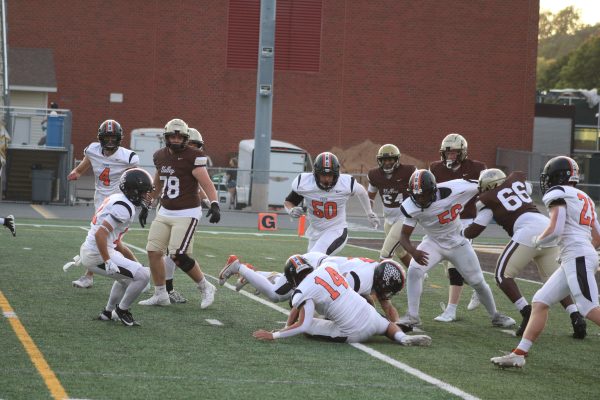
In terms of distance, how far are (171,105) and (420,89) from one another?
31.2 feet

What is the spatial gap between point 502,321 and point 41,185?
1856cm

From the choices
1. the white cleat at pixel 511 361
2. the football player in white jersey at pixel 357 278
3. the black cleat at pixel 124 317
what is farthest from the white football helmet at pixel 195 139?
the white cleat at pixel 511 361

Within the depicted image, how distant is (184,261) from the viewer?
10.7m

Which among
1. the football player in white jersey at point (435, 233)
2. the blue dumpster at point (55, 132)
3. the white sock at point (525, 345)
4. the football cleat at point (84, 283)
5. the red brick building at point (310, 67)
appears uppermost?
the red brick building at point (310, 67)

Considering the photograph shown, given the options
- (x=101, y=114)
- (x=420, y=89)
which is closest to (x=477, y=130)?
(x=420, y=89)

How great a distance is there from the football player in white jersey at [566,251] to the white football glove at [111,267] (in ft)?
10.4

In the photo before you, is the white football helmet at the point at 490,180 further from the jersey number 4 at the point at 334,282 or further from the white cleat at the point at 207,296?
the white cleat at the point at 207,296

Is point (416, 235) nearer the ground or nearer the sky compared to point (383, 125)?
nearer the ground

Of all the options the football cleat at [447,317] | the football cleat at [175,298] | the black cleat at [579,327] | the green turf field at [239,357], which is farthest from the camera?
the football cleat at [175,298]

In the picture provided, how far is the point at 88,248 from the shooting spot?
9.66m

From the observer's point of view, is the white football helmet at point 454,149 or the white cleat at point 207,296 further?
the white football helmet at point 454,149

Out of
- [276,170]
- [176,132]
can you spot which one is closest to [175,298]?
[176,132]

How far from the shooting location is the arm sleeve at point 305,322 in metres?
8.74

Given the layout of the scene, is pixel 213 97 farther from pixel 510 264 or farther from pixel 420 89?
pixel 510 264
